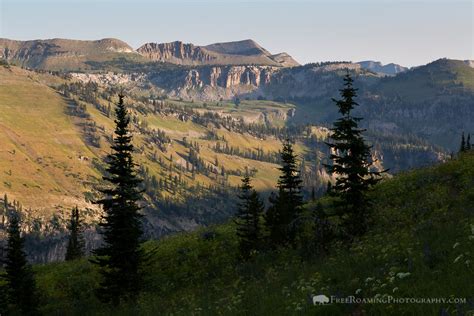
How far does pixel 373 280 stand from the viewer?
15250mm

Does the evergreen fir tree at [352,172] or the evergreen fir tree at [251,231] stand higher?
the evergreen fir tree at [352,172]

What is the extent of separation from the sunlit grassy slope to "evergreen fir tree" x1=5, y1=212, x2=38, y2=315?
171cm

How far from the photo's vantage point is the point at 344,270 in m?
17.7

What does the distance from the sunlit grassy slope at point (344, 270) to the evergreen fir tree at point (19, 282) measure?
1711mm

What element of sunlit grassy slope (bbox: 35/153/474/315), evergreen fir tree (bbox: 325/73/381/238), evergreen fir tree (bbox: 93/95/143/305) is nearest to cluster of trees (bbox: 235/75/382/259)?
evergreen fir tree (bbox: 325/73/381/238)

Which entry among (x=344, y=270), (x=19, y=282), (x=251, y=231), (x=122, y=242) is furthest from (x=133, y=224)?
(x=344, y=270)

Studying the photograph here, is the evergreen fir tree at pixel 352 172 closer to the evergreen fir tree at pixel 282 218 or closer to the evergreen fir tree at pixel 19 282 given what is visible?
the evergreen fir tree at pixel 282 218

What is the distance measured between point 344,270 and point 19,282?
75.6ft

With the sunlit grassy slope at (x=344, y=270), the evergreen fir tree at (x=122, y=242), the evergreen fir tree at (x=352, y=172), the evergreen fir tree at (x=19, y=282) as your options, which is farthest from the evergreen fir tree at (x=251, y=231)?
the evergreen fir tree at (x=19, y=282)

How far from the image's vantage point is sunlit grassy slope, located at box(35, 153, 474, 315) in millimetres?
13812

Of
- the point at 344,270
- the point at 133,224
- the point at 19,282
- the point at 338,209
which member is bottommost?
the point at 19,282

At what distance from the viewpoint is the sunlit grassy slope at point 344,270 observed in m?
13.8

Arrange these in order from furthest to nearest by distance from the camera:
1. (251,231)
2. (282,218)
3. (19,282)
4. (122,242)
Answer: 1. (251,231)
2. (282,218)
3. (19,282)
4. (122,242)

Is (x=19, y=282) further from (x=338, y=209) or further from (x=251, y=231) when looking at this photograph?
(x=338, y=209)
